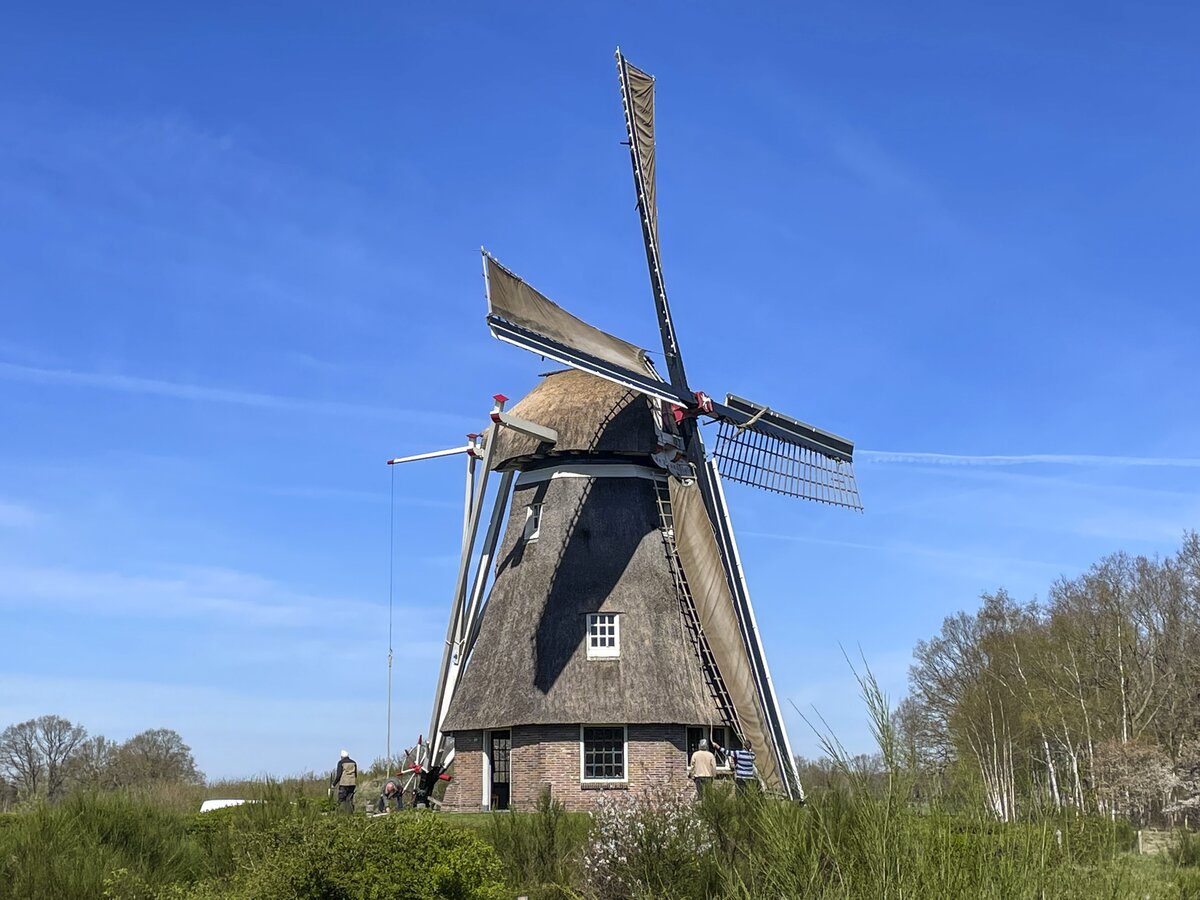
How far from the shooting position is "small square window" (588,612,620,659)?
76.7 feet

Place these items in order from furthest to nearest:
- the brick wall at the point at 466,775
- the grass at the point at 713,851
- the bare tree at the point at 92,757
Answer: the bare tree at the point at 92,757 → the brick wall at the point at 466,775 → the grass at the point at 713,851

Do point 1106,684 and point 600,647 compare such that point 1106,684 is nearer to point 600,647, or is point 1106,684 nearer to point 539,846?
point 600,647

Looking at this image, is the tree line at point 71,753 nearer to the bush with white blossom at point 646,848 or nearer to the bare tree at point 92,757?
the bare tree at point 92,757

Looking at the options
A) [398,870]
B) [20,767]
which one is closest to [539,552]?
[398,870]

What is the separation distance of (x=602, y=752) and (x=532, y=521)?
5.13 m

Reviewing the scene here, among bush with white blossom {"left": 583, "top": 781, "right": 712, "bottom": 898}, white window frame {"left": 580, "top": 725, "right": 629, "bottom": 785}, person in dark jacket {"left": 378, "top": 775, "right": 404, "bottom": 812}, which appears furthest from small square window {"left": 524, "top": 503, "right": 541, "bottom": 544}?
bush with white blossom {"left": 583, "top": 781, "right": 712, "bottom": 898}

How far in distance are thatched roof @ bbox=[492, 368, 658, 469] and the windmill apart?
33 millimetres

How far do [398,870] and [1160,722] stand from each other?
40.5m

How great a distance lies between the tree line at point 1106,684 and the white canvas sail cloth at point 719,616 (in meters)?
7.94

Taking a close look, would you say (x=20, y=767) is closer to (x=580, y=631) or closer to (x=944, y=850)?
(x=580, y=631)

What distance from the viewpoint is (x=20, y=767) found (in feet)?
177

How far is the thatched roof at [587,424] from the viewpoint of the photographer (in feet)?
79.9

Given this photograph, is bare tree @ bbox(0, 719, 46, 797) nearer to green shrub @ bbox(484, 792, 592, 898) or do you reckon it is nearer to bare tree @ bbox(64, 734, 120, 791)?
bare tree @ bbox(64, 734, 120, 791)

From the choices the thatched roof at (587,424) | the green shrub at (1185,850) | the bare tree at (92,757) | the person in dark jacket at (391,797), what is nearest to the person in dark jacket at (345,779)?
the person in dark jacket at (391,797)
